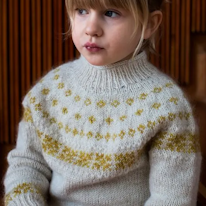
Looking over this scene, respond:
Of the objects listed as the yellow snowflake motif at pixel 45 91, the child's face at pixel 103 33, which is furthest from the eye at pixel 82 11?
the yellow snowflake motif at pixel 45 91

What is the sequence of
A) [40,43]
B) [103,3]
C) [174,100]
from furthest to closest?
[40,43]
[174,100]
[103,3]

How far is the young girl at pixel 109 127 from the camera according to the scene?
3.51ft

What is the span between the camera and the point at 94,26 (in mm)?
1027

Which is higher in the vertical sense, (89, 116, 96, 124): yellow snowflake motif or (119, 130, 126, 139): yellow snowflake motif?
(89, 116, 96, 124): yellow snowflake motif

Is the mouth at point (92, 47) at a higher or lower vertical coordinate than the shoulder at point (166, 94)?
higher

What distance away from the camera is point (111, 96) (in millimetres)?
1146

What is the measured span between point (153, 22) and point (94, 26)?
0.61 feet

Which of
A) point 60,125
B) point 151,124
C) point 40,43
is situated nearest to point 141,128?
point 151,124

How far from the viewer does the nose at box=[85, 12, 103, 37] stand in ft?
3.37

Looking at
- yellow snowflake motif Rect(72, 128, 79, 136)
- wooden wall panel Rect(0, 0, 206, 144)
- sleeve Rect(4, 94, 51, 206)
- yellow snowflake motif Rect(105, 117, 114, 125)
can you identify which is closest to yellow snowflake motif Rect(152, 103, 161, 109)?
yellow snowflake motif Rect(105, 117, 114, 125)

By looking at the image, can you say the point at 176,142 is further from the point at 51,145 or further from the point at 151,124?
the point at 51,145

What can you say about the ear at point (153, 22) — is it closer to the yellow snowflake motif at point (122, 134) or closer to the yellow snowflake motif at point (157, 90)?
the yellow snowflake motif at point (157, 90)

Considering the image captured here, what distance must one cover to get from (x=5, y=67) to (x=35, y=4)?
0.88ft

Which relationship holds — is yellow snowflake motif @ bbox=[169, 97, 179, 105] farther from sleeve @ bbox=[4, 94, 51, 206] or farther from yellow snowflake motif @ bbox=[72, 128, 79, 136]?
sleeve @ bbox=[4, 94, 51, 206]
